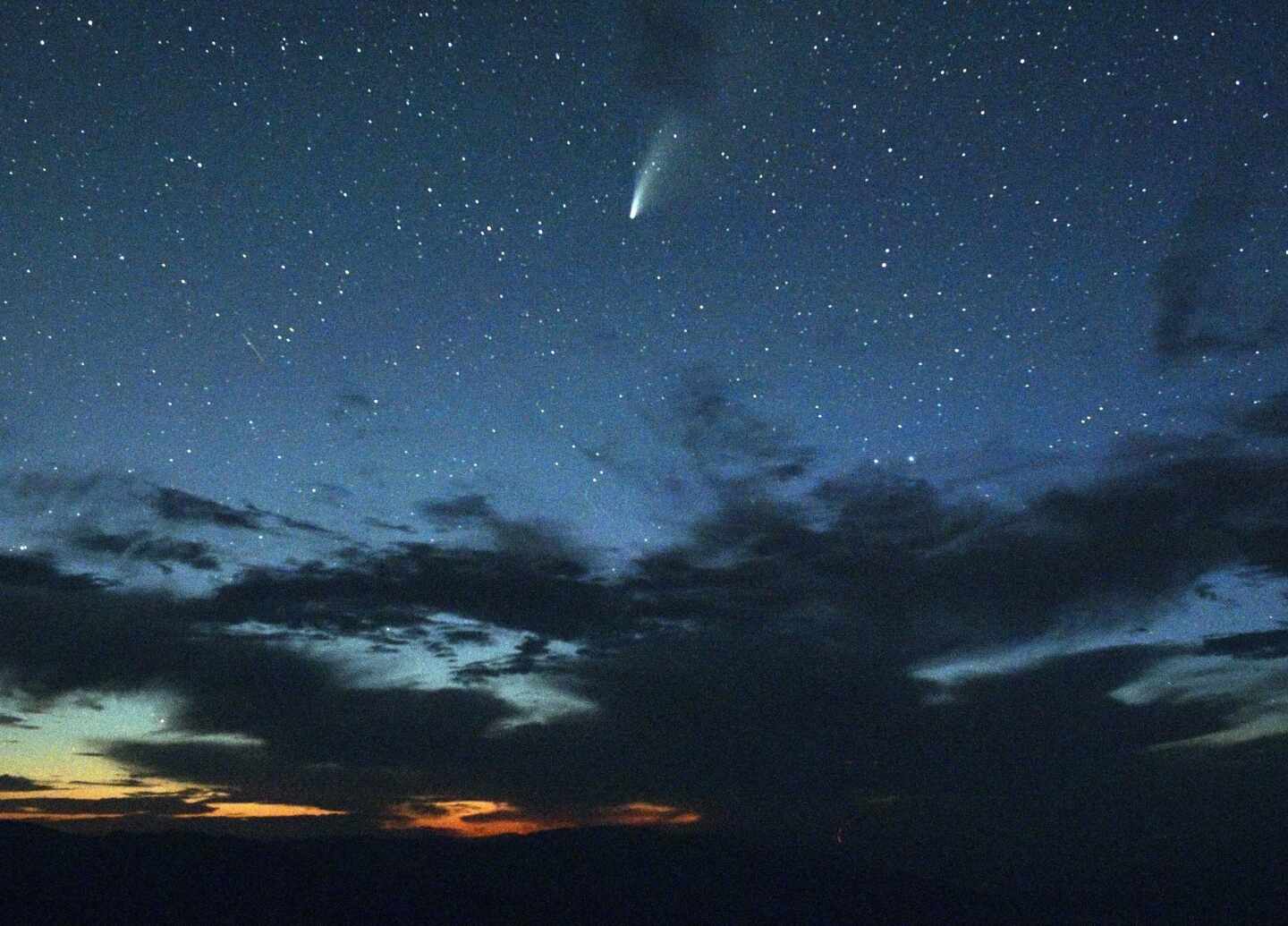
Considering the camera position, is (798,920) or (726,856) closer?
(798,920)

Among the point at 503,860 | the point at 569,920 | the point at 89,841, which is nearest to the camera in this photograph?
the point at 89,841

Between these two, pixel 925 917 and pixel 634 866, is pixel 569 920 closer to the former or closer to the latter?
pixel 634 866

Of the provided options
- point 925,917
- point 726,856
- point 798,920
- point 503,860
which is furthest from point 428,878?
point 925,917

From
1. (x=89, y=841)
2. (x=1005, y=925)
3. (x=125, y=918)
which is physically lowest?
(x=1005, y=925)

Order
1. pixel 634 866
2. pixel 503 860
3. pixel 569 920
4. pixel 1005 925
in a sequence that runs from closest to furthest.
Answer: pixel 569 920, pixel 503 860, pixel 634 866, pixel 1005 925

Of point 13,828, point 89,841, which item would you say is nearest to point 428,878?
point 89,841

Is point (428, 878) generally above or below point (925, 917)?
above
